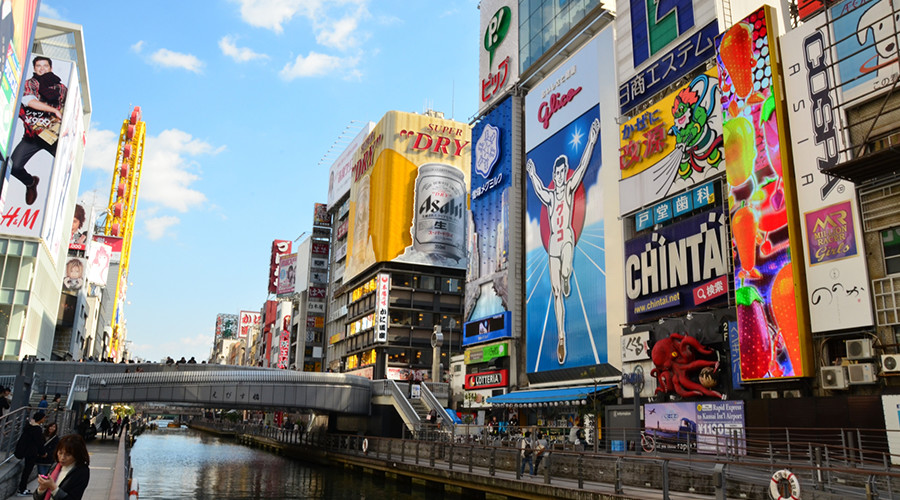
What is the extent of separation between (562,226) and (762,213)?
19860 mm

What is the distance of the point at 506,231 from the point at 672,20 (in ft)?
74.7

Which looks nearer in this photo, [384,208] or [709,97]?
[709,97]

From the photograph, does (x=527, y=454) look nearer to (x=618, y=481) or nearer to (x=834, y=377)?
(x=618, y=481)

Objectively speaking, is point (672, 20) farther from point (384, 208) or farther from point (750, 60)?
point (384, 208)

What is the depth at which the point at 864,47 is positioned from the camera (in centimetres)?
2681

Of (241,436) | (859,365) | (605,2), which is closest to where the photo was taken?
(859,365)

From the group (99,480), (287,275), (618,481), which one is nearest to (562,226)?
(618,481)

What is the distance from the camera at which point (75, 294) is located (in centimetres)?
8656

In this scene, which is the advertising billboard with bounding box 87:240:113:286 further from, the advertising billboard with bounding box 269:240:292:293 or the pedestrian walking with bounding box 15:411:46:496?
the pedestrian walking with bounding box 15:411:46:496

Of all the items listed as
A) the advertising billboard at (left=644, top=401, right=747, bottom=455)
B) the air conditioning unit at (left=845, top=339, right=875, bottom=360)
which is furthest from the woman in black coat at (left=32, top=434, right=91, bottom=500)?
the air conditioning unit at (left=845, top=339, right=875, bottom=360)

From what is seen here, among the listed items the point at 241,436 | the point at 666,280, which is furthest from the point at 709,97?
the point at 241,436

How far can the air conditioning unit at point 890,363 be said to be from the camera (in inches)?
942

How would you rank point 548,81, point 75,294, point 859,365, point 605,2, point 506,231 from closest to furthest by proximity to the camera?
point 859,365 < point 605,2 < point 548,81 < point 506,231 < point 75,294

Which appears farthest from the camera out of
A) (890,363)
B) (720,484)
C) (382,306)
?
(382,306)
